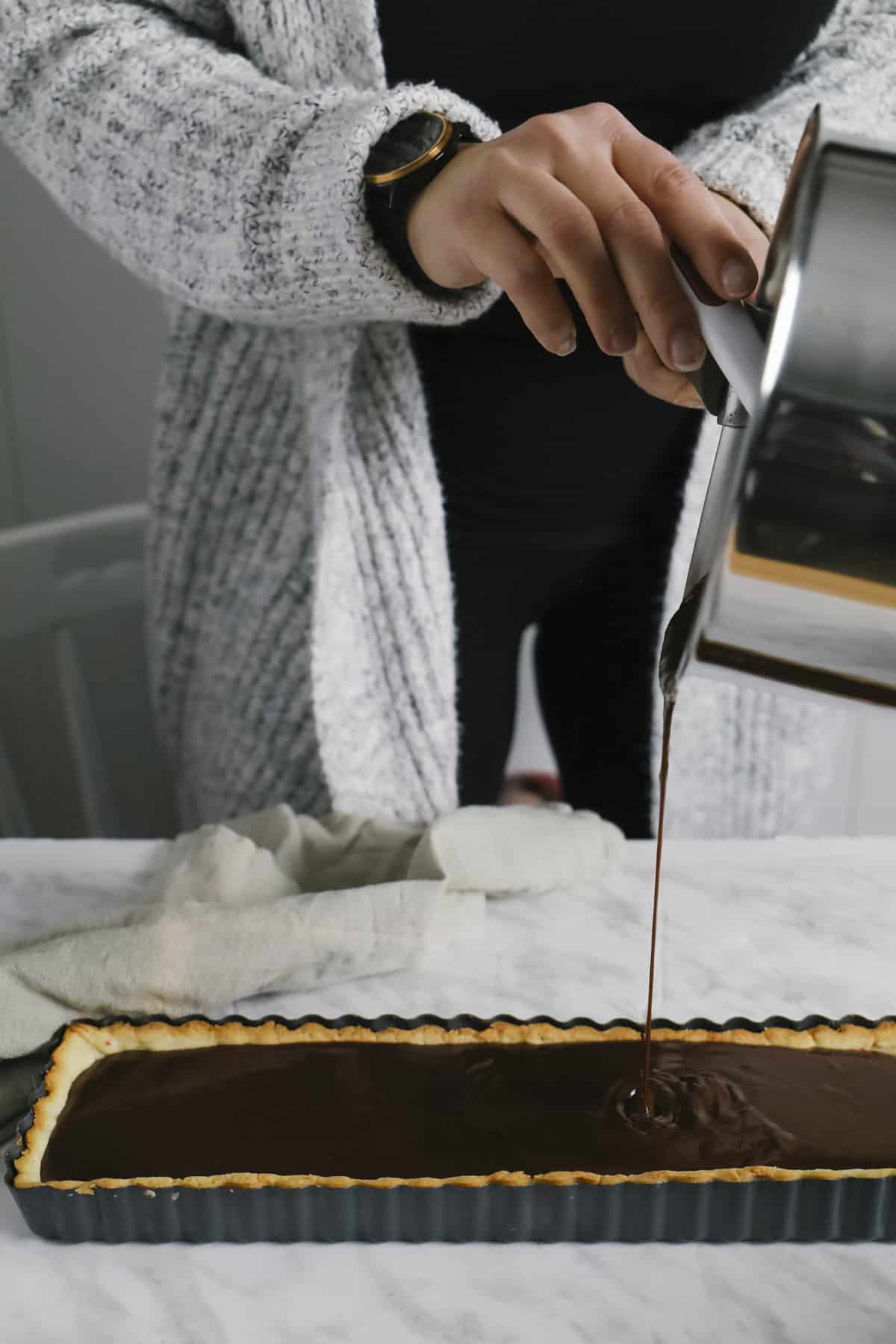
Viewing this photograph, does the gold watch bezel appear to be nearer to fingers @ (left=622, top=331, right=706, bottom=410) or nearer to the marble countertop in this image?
fingers @ (left=622, top=331, right=706, bottom=410)

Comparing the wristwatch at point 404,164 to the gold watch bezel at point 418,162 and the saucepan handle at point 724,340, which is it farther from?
the saucepan handle at point 724,340

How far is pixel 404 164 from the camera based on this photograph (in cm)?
56

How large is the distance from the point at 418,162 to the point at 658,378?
5.9 inches

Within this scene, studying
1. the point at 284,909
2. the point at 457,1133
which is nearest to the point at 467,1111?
the point at 457,1133

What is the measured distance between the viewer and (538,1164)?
504mm

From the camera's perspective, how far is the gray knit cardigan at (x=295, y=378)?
62 cm

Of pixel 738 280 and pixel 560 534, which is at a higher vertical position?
pixel 738 280

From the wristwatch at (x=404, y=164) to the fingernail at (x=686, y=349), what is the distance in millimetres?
182

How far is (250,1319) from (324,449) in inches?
18.9

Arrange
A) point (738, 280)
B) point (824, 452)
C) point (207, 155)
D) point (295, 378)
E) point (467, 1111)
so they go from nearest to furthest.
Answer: point (824, 452) → point (738, 280) → point (467, 1111) → point (207, 155) → point (295, 378)

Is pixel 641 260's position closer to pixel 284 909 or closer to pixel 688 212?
pixel 688 212

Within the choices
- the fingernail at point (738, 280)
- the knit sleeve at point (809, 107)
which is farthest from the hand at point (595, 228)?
the knit sleeve at point (809, 107)

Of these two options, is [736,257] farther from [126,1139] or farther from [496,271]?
[126,1139]

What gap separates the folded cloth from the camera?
23.6 inches
